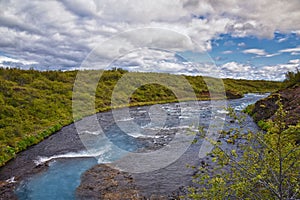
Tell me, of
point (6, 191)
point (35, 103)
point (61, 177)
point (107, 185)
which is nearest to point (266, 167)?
point (107, 185)

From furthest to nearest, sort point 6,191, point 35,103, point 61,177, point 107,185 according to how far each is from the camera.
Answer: point 35,103 → point 61,177 → point 107,185 → point 6,191

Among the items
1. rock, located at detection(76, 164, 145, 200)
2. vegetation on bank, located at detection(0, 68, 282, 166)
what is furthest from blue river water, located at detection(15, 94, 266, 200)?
vegetation on bank, located at detection(0, 68, 282, 166)

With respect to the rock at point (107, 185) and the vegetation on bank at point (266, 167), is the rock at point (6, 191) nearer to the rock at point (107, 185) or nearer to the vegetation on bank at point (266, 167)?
the rock at point (107, 185)

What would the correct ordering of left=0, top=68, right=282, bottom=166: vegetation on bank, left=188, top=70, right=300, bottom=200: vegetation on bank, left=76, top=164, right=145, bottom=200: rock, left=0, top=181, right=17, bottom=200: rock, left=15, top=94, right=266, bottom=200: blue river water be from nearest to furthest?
left=188, top=70, right=300, bottom=200: vegetation on bank < left=76, top=164, right=145, bottom=200: rock < left=0, top=181, right=17, bottom=200: rock < left=15, top=94, right=266, bottom=200: blue river water < left=0, top=68, right=282, bottom=166: vegetation on bank

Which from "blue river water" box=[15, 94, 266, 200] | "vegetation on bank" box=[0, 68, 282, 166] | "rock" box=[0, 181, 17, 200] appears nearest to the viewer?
"rock" box=[0, 181, 17, 200]

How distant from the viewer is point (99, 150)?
46.8 ft

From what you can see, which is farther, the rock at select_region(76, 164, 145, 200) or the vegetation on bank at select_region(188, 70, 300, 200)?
the rock at select_region(76, 164, 145, 200)

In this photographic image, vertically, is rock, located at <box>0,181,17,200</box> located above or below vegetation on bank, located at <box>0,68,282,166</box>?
below

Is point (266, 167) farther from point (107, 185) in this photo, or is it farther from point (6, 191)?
point (6, 191)

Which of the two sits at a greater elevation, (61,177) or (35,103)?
(35,103)

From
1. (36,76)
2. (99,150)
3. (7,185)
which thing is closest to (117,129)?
(99,150)

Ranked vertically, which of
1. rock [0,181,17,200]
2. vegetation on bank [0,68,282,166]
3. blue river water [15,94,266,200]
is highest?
vegetation on bank [0,68,282,166]

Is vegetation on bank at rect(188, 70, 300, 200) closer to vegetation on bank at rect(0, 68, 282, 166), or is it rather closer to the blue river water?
the blue river water

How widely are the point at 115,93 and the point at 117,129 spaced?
1949cm
